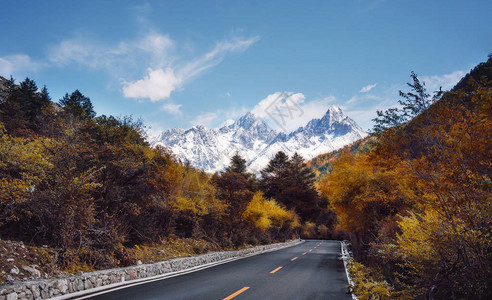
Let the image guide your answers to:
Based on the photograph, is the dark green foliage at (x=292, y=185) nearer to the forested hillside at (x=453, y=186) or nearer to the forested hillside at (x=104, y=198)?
the forested hillside at (x=104, y=198)

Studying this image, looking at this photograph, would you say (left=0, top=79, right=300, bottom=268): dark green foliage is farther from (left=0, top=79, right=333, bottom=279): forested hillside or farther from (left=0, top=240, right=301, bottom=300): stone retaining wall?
(left=0, top=240, right=301, bottom=300): stone retaining wall

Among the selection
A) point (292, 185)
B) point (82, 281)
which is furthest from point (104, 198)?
point (292, 185)

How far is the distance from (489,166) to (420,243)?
8.79 ft

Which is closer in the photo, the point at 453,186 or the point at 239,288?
the point at 453,186

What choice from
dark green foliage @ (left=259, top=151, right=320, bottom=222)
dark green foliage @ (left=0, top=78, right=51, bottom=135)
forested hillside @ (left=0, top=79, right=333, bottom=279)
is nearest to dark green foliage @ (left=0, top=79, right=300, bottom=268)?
forested hillside @ (left=0, top=79, right=333, bottom=279)

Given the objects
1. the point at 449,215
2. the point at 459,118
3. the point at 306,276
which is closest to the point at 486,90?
the point at 459,118

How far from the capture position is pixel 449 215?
504 cm

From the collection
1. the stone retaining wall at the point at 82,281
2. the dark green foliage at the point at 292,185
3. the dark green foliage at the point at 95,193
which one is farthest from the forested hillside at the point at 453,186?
the dark green foliage at the point at 292,185

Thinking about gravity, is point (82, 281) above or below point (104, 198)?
below

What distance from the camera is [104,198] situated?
1145cm

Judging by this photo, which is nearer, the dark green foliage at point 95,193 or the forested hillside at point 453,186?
the forested hillside at point 453,186

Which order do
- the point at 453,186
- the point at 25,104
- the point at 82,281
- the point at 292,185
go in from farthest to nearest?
1. the point at 292,185
2. the point at 25,104
3. the point at 82,281
4. the point at 453,186

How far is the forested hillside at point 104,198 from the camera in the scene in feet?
28.8

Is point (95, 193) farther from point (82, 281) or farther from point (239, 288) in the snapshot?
point (239, 288)
